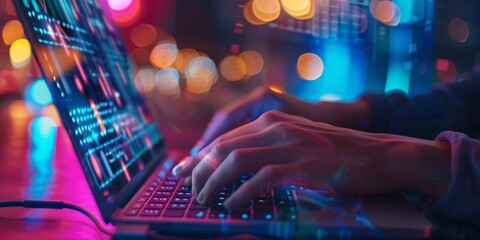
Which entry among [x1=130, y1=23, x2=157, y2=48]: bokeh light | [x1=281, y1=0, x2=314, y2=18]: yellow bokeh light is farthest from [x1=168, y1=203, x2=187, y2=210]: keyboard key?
[x1=130, y1=23, x2=157, y2=48]: bokeh light

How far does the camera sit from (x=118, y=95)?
99 cm

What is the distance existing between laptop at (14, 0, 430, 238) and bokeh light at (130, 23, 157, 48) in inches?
173

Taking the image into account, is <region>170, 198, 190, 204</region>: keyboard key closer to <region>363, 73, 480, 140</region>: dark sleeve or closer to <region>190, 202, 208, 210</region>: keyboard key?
<region>190, 202, 208, 210</region>: keyboard key

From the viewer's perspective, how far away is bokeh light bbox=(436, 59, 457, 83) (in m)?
0.91

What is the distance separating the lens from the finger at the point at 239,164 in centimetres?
55

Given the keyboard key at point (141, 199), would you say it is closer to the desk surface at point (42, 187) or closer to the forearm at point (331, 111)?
the desk surface at point (42, 187)

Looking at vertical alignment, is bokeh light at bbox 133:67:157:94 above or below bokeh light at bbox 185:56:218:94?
above

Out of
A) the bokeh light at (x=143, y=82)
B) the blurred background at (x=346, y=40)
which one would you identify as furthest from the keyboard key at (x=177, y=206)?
the bokeh light at (x=143, y=82)

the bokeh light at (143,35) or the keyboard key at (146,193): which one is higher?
the bokeh light at (143,35)

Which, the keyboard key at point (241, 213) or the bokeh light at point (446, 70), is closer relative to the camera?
the keyboard key at point (241, 213)

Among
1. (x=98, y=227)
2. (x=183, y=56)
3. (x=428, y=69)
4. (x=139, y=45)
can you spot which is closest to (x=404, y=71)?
(x=428, y=69)

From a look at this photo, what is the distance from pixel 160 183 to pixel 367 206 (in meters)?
0.33

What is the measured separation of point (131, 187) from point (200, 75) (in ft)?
13.3

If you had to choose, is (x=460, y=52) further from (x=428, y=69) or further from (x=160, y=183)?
(x=160, y=183)
